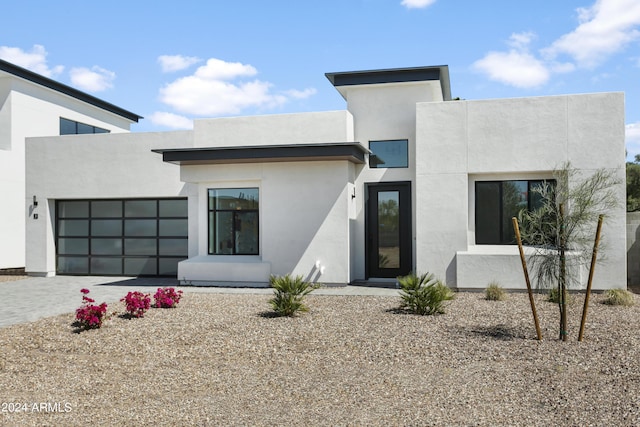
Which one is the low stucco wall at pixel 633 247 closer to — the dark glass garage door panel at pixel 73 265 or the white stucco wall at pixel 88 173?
the white stucco wall at pixel 88 173

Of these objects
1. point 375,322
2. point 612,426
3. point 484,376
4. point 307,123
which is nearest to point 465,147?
point 307,123

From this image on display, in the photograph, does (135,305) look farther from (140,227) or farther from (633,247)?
(633,247)

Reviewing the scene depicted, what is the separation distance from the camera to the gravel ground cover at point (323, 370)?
18.1ft

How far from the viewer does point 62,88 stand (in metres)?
22.4

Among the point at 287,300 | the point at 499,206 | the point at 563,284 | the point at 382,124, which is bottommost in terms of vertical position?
the point at 287,300

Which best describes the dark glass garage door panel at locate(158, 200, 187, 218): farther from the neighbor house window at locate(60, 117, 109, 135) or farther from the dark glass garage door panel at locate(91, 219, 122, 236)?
the neighbor house window at locate(60, 117, 109, 135)

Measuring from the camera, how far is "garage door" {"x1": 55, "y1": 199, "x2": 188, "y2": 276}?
701 inches

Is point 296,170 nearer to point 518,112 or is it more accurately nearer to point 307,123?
point 307,123

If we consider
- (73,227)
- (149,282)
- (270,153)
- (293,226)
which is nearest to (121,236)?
(73,227)

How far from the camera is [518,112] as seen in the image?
45.2 feet

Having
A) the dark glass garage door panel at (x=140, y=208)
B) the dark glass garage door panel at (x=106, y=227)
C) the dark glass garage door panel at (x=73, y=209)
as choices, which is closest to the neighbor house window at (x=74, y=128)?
the dark glass garage door panel at (x=73, y=209)

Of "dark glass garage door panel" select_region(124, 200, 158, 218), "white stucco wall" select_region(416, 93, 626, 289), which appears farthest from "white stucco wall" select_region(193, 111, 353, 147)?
"dark glass garage door panel" select_region(124, 200, 158, 218)

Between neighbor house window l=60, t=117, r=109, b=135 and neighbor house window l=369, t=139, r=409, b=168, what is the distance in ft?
46.0

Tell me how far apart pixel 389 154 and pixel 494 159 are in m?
3.09
